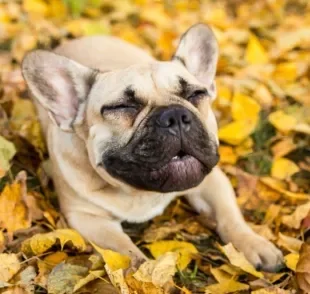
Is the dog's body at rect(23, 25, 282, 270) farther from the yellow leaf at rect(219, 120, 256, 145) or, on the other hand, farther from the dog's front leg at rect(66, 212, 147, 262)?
the yellow leaf at rect(219, 120, 256, 145)

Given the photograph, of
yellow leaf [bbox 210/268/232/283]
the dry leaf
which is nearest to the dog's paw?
yellow leaf [bbox 210/268/232/283]

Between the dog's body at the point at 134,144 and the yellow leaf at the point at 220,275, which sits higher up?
the dog's body at the point at 134,144

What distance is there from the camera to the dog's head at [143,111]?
2137 millimetres

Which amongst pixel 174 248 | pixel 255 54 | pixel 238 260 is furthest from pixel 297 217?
pixel 255 54

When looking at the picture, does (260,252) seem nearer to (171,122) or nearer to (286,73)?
(171,122)

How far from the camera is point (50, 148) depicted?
2.70m

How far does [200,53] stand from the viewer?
2648 mm

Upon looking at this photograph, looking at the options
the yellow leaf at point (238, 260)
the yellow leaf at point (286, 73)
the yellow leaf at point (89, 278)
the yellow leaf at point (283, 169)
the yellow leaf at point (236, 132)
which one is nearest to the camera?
the yellow leaf at point (89, 278)

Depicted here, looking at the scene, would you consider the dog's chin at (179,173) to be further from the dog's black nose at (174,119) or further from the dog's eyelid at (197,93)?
the dog's eyelid at (197,93)

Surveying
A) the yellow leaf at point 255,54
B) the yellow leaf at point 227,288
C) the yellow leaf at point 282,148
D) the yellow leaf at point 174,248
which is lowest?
the yellow leaf at point 174,248

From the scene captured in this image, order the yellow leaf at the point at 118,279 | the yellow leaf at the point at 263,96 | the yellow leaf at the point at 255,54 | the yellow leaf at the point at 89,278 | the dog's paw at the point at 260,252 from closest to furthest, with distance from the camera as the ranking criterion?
1. the yellow leaf at the point at 118,279
2. the yellow leaf at the point at 89,278
3. the dog's paw at the point at 260,252
4. the yellow leaf at the point at 263,96
5. the yellow leaf at the point at 255,54

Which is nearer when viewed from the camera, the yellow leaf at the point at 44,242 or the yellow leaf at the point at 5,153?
the yellow leaf at the point at 44,242

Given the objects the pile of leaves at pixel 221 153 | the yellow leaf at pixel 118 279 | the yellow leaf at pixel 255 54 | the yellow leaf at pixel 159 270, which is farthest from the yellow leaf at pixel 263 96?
the yellow leaf at pixel 118 279

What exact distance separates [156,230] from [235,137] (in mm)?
700
